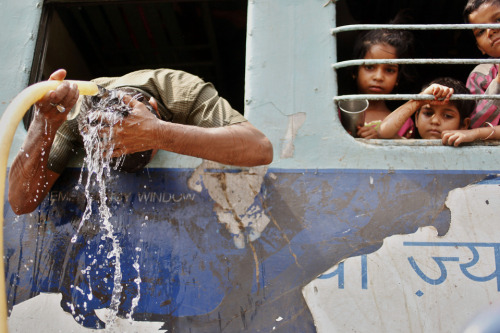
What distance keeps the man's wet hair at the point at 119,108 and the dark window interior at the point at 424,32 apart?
1.52m

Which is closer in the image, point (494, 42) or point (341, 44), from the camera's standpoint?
point (494, 42)

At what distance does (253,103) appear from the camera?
2029 mm

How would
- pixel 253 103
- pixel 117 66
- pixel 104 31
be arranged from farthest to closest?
pixel 117 66
pixel 104 31
pixel 253 103

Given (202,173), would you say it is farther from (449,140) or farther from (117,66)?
(117,66)

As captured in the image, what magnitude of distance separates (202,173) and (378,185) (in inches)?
25.1

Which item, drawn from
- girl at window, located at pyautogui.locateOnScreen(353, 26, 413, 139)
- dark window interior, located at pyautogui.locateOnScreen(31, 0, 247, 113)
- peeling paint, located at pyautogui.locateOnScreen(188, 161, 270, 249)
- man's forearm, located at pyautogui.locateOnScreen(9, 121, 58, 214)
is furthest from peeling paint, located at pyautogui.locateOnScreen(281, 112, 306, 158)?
dark window interior, located at pyautogui.locateOnScreen(31, 0, 247, 113)

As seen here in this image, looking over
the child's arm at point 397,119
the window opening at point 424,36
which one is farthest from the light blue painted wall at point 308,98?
the window opening at point 424,36

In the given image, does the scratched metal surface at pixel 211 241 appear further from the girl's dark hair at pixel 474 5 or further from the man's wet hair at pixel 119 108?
the girl's dark hair at pixel 474 5

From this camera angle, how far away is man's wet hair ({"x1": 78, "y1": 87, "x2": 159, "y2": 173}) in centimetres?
167

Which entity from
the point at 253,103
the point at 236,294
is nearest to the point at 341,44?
the point at 253,103

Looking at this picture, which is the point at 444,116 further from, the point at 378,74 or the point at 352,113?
the point at 352,113

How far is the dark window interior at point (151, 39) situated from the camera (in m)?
2.96

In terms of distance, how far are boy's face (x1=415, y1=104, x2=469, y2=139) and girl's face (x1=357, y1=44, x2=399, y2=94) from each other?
0.69 ft

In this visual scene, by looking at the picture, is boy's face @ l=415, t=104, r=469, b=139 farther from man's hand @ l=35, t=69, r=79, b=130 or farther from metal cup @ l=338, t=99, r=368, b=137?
man's hand @ l=35, t=69, r=79, b=130
